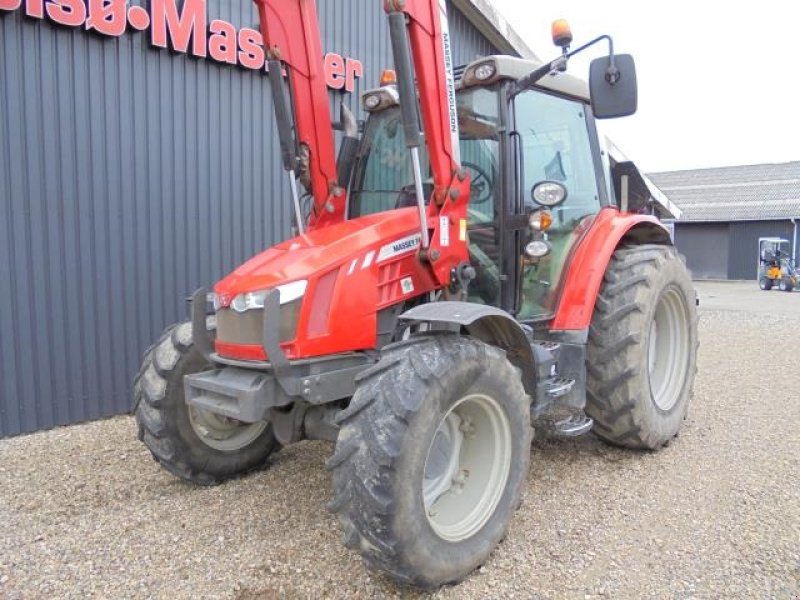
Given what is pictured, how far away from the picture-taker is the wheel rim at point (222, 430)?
3582 mm

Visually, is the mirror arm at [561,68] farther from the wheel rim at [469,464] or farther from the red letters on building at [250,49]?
the red letters on building at [250,49]

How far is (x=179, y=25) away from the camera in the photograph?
5.51 meters

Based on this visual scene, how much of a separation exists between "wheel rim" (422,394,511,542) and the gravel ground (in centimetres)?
27

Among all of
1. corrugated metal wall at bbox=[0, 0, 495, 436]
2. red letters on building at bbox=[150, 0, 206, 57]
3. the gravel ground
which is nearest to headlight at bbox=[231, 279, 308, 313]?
the gravel ground

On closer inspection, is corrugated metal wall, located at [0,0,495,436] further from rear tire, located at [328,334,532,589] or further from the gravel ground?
rear tire, located at [328,334,532,589]

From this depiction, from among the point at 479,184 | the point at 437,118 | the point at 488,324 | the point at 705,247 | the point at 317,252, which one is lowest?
the point at 705,247

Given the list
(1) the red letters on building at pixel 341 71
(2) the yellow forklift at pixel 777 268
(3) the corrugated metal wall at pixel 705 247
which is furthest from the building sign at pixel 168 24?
(3) the corrugated metal wall at pixel 705 247

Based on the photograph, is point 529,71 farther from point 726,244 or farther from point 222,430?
point 726,244

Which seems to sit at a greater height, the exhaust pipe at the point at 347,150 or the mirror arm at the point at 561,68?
the mirror arm at the point at 561,68

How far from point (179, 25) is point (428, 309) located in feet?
13.5

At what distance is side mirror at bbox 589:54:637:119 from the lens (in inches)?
124

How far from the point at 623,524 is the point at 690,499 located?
552 mm

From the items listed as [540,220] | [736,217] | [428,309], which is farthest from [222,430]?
[736,217]

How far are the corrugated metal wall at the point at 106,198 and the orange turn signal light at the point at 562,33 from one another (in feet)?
11.6
